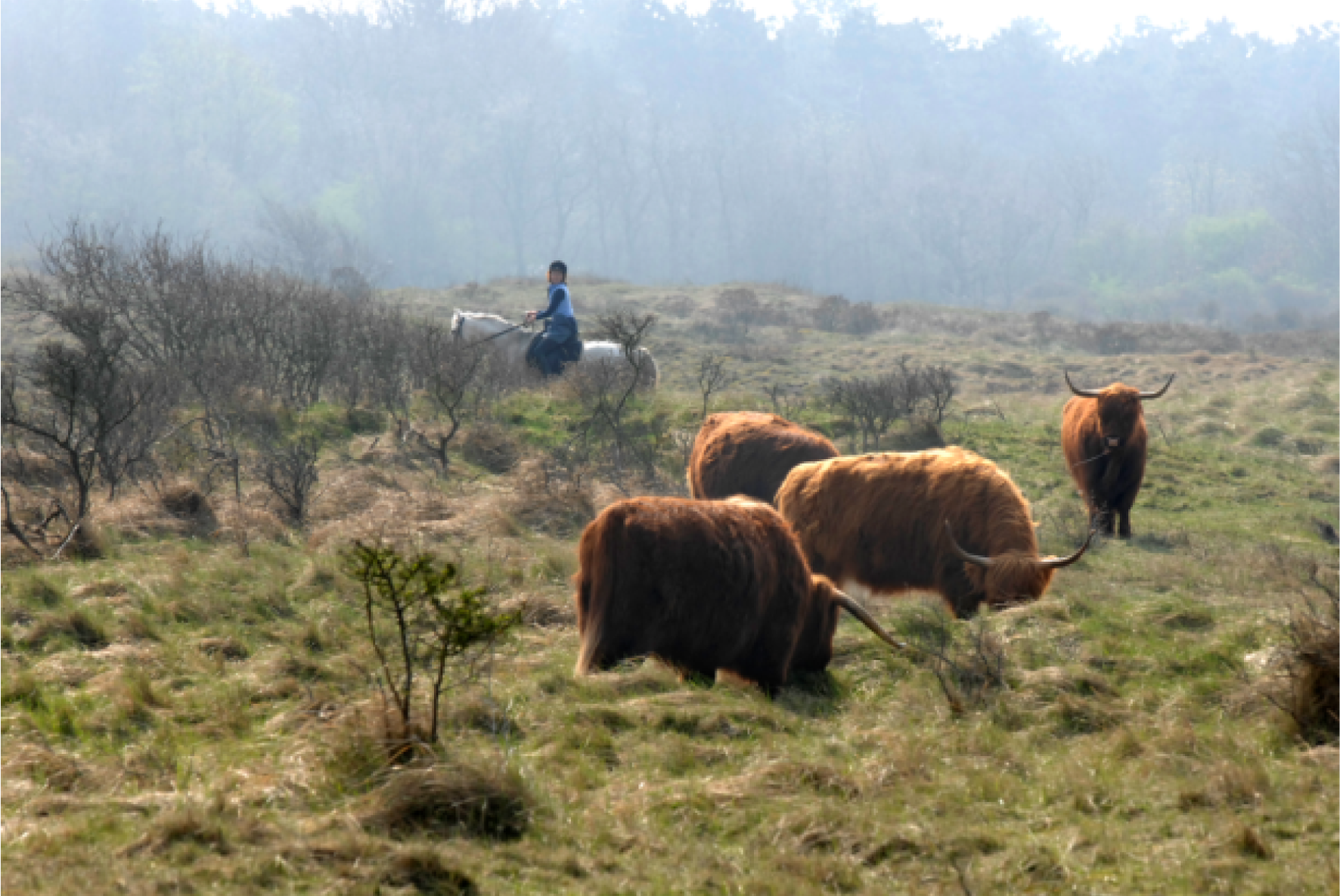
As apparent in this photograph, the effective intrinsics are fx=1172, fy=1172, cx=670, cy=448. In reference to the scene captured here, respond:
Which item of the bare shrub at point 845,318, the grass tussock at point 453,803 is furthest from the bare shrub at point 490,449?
the bare shrub at point 845,318

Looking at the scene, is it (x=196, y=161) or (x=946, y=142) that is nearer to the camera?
(x=196, y=161)

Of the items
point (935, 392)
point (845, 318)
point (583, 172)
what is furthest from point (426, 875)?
point (583, 172)

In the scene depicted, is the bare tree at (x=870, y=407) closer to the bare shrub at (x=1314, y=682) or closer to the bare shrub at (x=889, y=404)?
the bare shrub at (x=889, y=404)

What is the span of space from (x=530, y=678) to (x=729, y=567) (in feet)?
3.37

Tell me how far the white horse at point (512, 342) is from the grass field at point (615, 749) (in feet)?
27.4

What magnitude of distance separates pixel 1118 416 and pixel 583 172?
70.6 m

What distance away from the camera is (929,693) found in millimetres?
5387

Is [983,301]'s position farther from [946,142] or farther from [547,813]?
[547,813]

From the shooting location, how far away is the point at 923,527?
7508 mm

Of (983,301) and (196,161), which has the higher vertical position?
(196,161)

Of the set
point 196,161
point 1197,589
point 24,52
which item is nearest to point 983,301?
point 196,161

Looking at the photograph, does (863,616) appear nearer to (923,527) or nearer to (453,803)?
(923,527)

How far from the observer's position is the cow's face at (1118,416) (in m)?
10.7

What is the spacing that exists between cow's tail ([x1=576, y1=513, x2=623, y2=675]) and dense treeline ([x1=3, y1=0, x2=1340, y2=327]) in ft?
188
